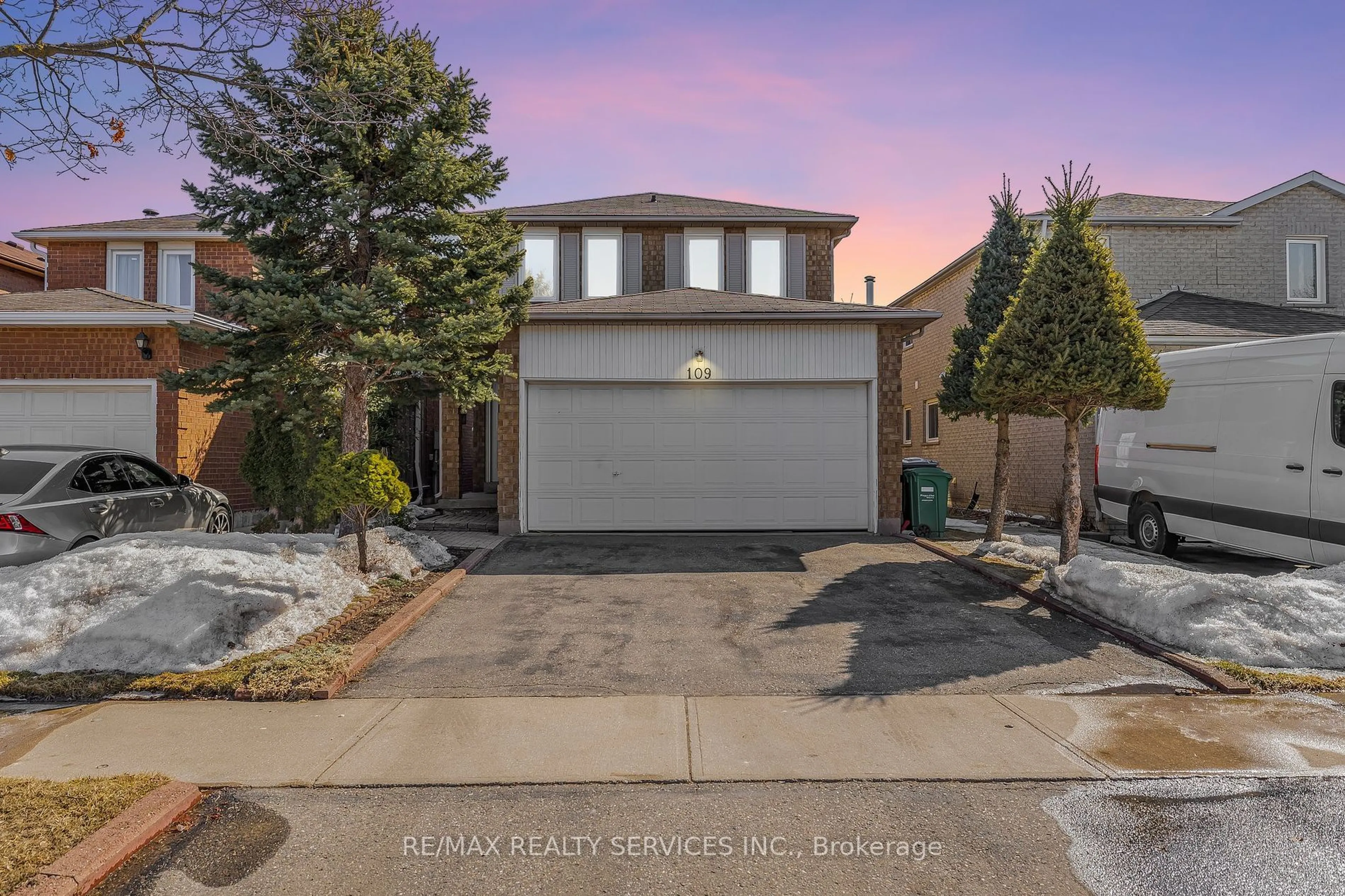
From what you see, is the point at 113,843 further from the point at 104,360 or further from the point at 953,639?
the point at 104,360

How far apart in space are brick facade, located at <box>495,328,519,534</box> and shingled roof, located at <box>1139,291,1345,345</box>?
1042cm

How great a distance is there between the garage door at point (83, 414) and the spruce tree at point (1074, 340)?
12810 millimetres

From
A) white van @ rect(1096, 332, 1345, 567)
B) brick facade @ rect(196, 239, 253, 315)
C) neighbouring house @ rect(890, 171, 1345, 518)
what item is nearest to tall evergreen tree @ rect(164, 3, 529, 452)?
white van @ rect(1096, 332, 1345, 567)

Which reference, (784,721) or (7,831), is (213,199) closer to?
(7,831)

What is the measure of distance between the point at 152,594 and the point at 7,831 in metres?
3.52

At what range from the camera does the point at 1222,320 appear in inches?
566

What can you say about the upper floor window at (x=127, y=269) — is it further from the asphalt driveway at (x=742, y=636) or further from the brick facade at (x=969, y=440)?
the brick facade at (x=969, y=440)

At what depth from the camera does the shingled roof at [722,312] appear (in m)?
11.9

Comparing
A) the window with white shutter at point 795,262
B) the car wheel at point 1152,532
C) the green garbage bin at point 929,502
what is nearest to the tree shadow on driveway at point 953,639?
the green garbage bin at point 929,502

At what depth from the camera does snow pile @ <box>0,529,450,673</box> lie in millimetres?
6016

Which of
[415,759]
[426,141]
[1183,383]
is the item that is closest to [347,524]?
[426,141]

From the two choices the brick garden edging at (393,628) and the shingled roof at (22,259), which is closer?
the brick garden edging at (393,628)

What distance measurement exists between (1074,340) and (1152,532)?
4292 millimetres

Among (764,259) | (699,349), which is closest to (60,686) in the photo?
(699,349)
